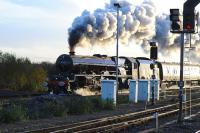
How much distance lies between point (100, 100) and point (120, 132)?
11.0 meters

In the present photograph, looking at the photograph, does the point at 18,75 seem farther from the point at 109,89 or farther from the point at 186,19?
the point at 186,19

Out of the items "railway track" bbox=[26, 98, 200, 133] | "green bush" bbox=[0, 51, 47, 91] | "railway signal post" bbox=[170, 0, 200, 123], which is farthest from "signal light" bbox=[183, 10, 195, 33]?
"green bush" bbox=[0, 51, 47, 91]

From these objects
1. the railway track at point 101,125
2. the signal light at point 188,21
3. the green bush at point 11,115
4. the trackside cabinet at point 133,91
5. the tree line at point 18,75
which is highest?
the signal light at point 188,21

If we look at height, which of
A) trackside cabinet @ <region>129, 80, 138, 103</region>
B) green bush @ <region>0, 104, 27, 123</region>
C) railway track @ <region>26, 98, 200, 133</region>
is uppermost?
trackside cabinet @ <region>129, 80, 138, 103</region>

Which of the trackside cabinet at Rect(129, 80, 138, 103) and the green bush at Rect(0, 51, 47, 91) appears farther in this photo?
the green bush at Rect(0, 51, 47, 91)

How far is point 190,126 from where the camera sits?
787 inches

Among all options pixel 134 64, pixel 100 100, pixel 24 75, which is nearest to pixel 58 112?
pixel 100 100

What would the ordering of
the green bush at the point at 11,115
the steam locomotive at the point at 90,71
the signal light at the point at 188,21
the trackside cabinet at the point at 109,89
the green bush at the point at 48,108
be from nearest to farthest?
the signal light at the point at 188,21, the green bush at the point at 11,115, the green bush at the point at 48,108, the trackside cabinet at the point at 109,89, the steam locomotive at the point at 90,71

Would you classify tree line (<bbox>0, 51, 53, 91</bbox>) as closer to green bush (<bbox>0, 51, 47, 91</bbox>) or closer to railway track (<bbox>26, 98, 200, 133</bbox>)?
green bush (<bbox>0, 51, 47, 91</bbox>)

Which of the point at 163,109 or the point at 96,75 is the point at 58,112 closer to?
the point at 163,109

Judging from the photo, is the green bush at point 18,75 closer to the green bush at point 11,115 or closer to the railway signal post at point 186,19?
the green bush at point 11,115

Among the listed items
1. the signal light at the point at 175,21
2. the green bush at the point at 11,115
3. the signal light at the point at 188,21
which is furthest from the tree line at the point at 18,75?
the signal light at the point at 188,21

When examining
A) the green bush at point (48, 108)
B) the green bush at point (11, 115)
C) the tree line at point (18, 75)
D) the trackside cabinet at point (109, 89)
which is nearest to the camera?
the green bush at point (11, 115)

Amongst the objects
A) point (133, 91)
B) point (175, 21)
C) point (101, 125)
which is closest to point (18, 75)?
point (133, 91)
